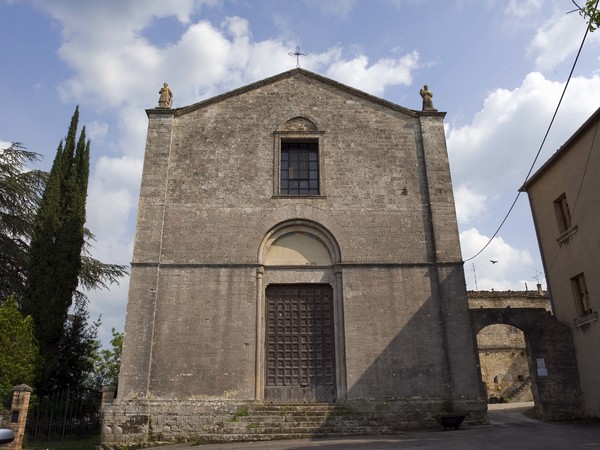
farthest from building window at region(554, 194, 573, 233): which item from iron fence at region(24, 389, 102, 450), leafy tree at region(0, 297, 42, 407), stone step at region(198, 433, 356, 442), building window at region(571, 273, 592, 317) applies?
leafy tree at region(0, 297, 42, 407)

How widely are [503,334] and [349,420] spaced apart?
2146cm

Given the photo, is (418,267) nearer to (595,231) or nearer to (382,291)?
(382,291)

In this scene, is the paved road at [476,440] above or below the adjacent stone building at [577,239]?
below

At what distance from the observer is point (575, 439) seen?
10.2 m

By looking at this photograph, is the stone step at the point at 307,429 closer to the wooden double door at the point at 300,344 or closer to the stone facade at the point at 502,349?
the wooden double door at the point at 300,344

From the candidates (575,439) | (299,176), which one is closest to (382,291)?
(299,176)

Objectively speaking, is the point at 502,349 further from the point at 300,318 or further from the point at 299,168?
the point at 299,168

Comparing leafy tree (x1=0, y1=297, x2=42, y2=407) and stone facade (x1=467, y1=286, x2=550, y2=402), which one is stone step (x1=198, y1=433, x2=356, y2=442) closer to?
leafy tree (x1=0, y1=297, x2=42, y2=407)

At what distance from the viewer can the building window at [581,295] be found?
14771 millimetres

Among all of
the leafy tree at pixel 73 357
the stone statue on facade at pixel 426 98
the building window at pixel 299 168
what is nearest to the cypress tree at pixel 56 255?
the leafy tree at pixel 73 357

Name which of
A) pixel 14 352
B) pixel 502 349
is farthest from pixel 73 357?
pixel 502 349

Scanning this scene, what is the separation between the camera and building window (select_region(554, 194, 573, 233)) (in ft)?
51.7

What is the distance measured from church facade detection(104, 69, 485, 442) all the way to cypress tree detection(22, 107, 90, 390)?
3927mm

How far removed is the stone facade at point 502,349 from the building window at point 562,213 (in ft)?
50.4
